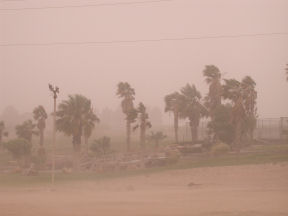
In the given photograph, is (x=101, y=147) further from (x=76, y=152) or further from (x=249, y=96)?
(x=249, y=96)

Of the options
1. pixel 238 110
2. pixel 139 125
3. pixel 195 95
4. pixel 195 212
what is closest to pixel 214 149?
pixel 238 110

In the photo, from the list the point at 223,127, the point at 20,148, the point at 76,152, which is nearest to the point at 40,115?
the point at 20,148

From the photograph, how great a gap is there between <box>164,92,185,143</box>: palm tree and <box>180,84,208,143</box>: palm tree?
2.64 feet

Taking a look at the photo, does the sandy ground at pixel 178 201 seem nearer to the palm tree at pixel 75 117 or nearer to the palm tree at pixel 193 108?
the palm tree at pixel 75 117

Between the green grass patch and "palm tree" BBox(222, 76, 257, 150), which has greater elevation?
"palm tree" BBox(222, 76, 257, 150)

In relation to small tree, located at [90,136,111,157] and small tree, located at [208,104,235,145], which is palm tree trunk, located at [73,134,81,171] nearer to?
small tree, located at [90,136,111,157]

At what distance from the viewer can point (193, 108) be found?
79625 mm

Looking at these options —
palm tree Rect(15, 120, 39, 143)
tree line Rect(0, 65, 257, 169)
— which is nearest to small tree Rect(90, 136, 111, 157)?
tree line Rect(0, 65, 257, 169)

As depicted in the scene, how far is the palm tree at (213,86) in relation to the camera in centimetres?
7644

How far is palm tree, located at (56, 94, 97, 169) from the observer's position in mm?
58969

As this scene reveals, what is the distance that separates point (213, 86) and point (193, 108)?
197 inches

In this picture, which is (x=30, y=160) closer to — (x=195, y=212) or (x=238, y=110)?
(x=238, y=110)

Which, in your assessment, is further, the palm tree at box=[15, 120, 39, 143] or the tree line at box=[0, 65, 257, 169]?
the palm tree at box=[15, 120, 39, 143]

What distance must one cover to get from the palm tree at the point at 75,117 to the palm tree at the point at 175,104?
23.6 m
